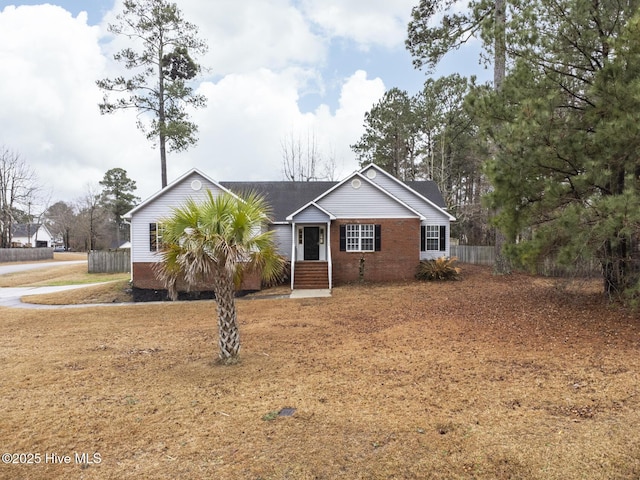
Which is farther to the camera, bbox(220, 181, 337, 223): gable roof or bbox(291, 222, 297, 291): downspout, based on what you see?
bbox(220, 181, 337, 223): gable roof

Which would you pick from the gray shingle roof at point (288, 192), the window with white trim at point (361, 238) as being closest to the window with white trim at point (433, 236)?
the gray shingle roof at point (288, 192)

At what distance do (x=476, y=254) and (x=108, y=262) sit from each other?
82.4ft

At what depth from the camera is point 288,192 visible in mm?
21625

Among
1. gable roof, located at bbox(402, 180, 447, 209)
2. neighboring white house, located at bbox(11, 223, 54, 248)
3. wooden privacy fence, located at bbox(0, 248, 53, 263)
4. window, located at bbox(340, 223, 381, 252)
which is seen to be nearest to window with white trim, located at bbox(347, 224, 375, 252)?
window, located at bbox(340, 223, 381, 252)

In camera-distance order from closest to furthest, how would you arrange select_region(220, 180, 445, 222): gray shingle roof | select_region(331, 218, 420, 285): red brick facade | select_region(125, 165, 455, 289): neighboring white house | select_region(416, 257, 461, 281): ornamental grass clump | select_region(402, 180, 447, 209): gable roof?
1. select_region(416, 257, 461, 281): ornamental grass clump
2. select_region(125, 165, 455, 289): neighboring white house
3. select_region(331, 218, 420, 285): red brick facade
4. select_region(220, 180, 445, 222): gray shingle roof
5. select_region(402, 180, 447, 209): gable roof

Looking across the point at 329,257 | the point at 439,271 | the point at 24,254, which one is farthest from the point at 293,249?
the point at 24,254

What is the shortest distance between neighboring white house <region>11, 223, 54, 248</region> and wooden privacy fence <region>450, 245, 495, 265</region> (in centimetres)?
7066

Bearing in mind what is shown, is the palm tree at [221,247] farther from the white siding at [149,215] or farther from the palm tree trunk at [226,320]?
the white siding at [149,215]

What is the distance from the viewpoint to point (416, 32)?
16.4 m

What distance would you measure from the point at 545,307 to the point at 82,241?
68450mm

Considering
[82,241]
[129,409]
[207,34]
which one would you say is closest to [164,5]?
[207,34]

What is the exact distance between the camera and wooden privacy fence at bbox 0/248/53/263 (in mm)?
39094

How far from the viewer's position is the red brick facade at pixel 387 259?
59.9ft

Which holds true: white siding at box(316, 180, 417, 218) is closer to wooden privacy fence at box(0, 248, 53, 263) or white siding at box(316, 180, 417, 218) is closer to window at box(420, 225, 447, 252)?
window at box(420, 225, 447, 252)
